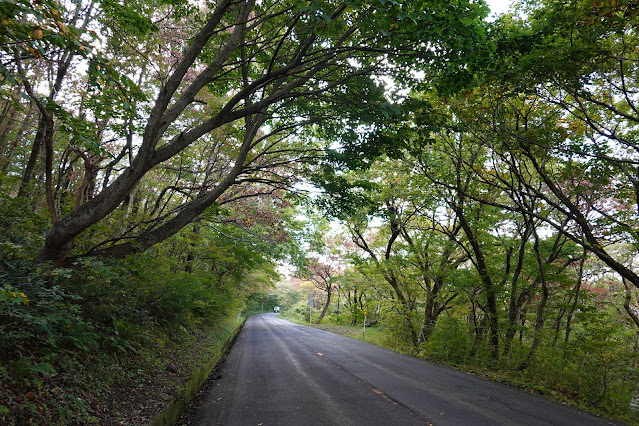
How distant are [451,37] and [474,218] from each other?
7434mm

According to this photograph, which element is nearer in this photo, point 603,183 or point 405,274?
point 603,183

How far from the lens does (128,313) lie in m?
6.23

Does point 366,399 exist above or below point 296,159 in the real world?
below

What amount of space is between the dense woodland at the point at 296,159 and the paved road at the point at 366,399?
101cm

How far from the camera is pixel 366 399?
5711 mm

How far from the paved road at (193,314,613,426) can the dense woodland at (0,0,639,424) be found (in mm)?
1013

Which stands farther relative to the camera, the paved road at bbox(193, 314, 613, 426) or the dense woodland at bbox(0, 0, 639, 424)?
the paved road at bbox(193, 314, 613, 426)

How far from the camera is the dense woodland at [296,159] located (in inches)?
158

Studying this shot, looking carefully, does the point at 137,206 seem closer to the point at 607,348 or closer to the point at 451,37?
the point at 451,37

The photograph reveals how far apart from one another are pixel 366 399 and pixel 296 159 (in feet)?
16.9

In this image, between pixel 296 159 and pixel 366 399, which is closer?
pixel 366 399

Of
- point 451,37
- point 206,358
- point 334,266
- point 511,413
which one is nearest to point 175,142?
point 451,37

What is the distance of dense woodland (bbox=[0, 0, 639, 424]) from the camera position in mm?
4016

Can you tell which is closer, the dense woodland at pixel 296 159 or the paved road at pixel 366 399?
the dense woodland at pixel 296 159
